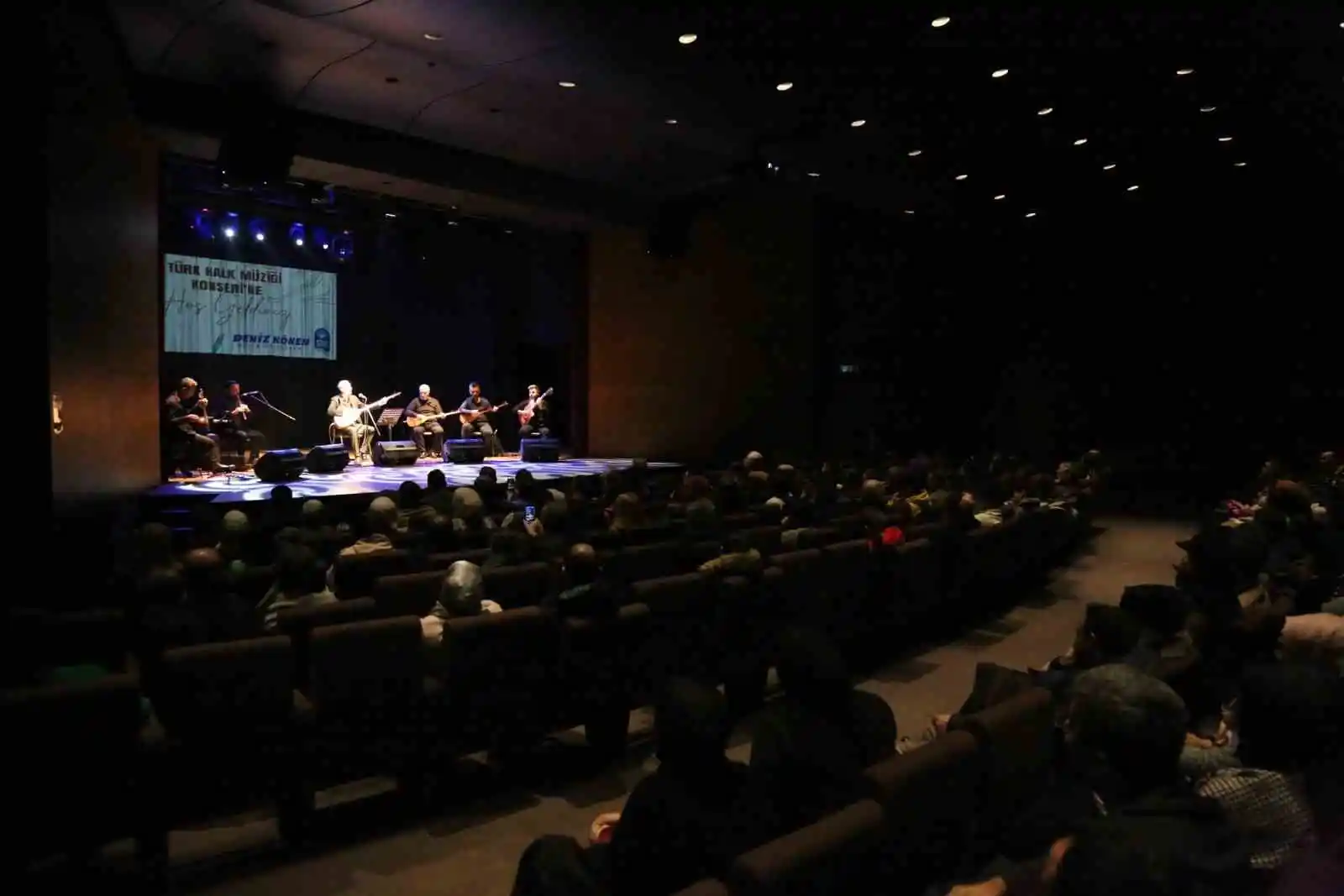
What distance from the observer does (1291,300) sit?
1385 cm

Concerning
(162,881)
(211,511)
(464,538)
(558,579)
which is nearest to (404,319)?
(211,511)

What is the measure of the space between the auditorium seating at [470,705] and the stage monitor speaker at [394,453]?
28.4 ft

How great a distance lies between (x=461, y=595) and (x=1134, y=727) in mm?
2709

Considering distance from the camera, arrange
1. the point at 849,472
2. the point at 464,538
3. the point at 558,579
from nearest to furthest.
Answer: the point at 558,579, the point at 464,538, the point at 849,472

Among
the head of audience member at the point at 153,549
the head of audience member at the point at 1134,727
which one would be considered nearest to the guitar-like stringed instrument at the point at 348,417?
the head of audience member at the point at 153,549

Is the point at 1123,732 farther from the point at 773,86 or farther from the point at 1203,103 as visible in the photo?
the point at 1203,103

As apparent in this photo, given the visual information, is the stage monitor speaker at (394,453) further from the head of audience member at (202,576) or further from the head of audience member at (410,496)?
the head of audience member at (202,576)

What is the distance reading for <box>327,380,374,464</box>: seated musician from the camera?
13117 millimetres

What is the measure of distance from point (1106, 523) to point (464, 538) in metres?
8.38

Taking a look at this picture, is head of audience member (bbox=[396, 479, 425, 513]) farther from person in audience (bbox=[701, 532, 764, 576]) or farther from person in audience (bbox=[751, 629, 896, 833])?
person in audience (bbox=[751, 629, 896, 833])

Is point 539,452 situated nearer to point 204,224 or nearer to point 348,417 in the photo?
point 348,417

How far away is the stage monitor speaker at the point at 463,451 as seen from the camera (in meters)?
13.5

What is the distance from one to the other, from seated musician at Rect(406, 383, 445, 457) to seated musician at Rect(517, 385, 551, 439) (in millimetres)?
1293

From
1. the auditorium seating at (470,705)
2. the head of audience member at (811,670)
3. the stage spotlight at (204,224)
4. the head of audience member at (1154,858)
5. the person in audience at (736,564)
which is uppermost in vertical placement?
the stage spotlight at (204,224)
